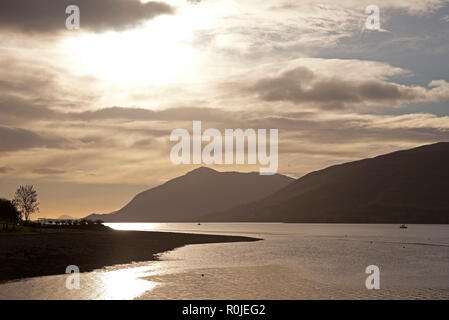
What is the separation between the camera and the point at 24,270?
56.0m

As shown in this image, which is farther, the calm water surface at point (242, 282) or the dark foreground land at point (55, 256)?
the dark foreground land at point (55, 256)

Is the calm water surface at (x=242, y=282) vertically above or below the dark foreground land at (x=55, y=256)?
below

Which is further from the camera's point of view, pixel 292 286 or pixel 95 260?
pixel 95 260

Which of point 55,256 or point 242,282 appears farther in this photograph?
point 55,256

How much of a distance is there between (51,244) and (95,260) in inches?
473

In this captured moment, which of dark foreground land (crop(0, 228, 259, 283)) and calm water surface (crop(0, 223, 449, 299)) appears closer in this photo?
calm water surface (crop(0, 223, 449, 299))

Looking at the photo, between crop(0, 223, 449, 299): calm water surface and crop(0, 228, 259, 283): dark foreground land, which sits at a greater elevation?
crop(0, 228, 259, 283): dark foreground land

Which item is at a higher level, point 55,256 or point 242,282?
point 55,256
